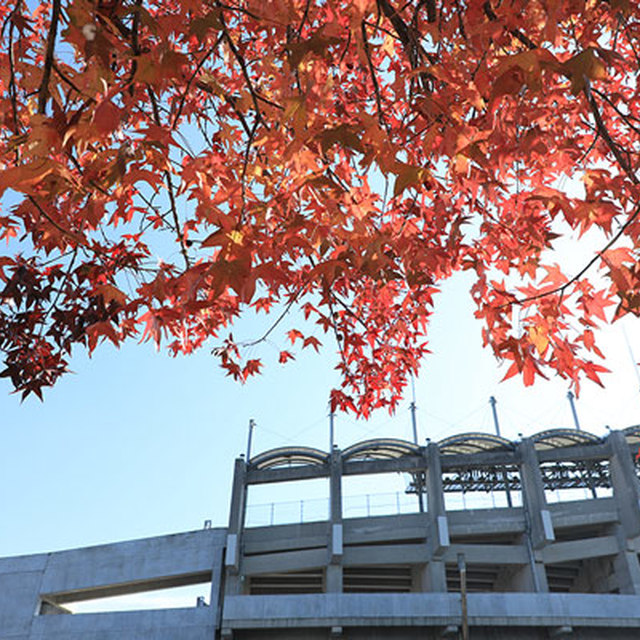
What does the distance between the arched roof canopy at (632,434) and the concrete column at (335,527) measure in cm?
1074

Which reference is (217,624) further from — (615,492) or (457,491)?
(615,492)

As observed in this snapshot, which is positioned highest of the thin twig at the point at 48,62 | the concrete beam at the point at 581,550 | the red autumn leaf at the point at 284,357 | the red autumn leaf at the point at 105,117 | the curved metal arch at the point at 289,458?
the curved metal arch at the point at 289,458

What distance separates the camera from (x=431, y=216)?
13.9ft

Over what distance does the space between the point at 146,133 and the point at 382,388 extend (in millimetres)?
4242

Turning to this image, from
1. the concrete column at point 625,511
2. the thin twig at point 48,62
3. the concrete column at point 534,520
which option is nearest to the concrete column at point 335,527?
the concrete column at point 534,520

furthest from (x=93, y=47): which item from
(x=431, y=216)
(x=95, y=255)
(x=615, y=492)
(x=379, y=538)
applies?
(x=615, y=492)

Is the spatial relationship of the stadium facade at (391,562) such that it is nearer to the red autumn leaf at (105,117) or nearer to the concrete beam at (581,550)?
the concrete beam at (581,550)

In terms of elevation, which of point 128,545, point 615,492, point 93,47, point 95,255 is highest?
point 615,492

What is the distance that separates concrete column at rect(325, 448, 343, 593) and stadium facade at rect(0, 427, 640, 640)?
52 millimetres

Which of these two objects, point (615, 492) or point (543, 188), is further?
point (615, 492)

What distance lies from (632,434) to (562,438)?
2.66 meters

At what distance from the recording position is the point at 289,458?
822 inches

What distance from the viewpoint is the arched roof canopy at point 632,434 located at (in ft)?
67.0

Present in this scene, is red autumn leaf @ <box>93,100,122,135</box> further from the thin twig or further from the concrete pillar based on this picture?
the concrete pillar
